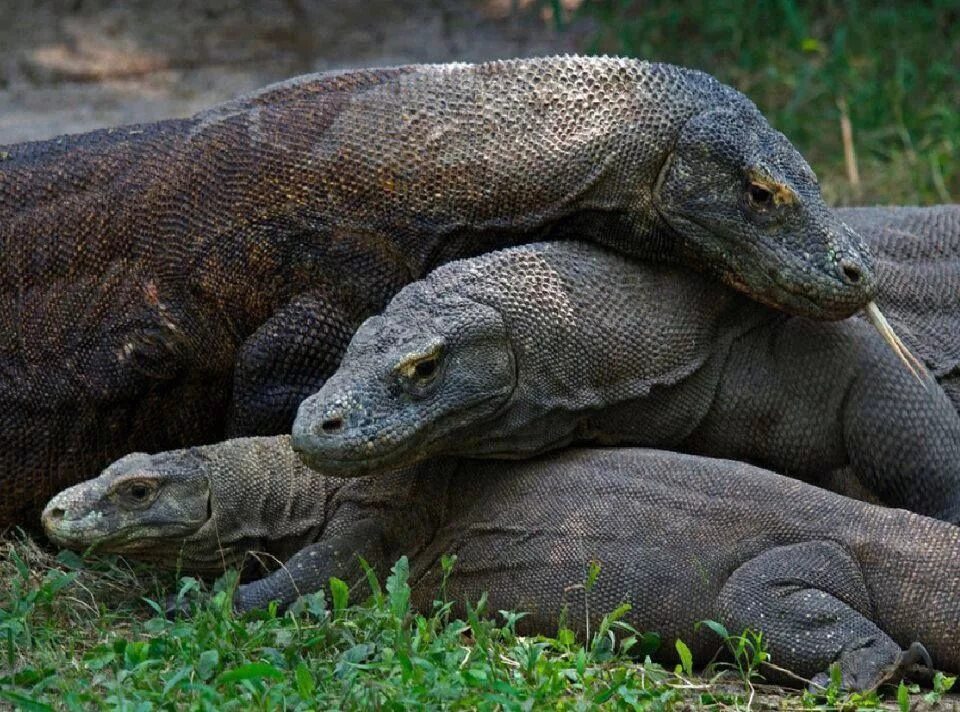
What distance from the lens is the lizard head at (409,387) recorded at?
4508mm

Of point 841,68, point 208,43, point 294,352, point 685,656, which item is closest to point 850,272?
point 685,656

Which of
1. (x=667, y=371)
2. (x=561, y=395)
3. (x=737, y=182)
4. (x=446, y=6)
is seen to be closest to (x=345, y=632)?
(x=561, y=395)

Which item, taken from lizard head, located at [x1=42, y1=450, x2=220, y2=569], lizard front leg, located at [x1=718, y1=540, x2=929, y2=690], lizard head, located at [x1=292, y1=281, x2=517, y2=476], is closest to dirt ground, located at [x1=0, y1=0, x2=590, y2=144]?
lizard head, located at [x1=42, y1=450, x2=220, y2=569]

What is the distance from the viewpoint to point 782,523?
4691 mm

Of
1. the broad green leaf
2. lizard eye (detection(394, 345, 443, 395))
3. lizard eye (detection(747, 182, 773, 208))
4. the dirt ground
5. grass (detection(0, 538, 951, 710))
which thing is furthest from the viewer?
the dirt ground

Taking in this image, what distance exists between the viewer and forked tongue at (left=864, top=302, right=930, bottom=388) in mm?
5066

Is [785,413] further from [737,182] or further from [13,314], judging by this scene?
[13,314]

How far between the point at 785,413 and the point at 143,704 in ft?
7.66

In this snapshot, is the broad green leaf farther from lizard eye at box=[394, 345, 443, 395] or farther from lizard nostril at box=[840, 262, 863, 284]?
lizard nostril at box=[840, 262, 863, 284]

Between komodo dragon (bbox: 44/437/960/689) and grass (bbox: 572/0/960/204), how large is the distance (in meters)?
4.23

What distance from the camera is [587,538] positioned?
4.77 m

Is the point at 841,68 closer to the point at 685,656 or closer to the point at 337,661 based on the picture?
the point at 685,656

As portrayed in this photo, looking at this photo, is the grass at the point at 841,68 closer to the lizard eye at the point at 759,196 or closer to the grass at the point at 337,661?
the lizard eye at the point at 759,196

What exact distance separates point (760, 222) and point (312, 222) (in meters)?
1.45
